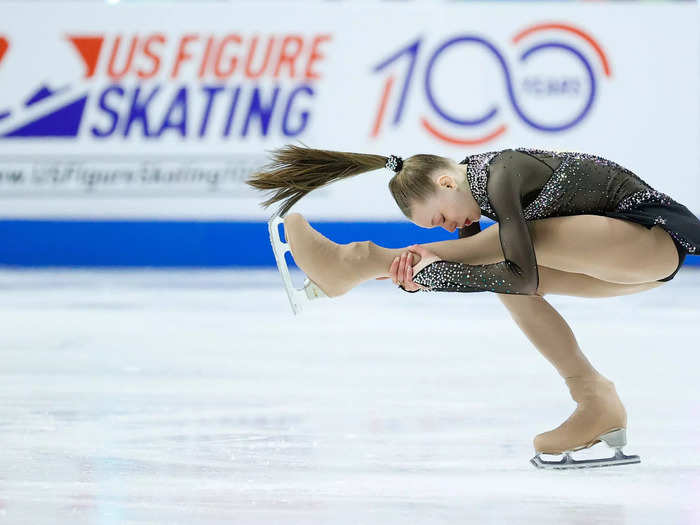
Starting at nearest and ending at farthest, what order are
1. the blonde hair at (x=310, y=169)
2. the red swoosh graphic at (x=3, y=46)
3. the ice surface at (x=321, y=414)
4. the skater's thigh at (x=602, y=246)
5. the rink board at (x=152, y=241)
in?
1. the ice surface at (x=321, y=414)
2. the skater's thigh at (x=602, y=246)
3. the blonde hair at (x=310, y=169)
4. the rink board at (x=152, y=241)
5. the red swoosh graphic at (x=3, y=46)

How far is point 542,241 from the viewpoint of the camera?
1.92m

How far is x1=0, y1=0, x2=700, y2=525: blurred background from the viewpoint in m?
1.79

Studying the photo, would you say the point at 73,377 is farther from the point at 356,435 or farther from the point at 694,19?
the point at 694,19

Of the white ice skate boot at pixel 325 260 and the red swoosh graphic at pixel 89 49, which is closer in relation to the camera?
the white ice skate boot at pixel 325 260

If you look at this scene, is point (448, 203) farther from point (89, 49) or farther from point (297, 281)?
point (89, 49)

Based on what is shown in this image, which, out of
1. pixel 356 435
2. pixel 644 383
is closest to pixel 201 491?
pixel 356 435

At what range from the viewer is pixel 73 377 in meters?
2.84

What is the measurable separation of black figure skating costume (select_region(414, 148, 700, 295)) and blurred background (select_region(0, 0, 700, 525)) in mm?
339

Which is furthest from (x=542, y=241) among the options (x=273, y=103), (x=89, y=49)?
(x=89, y=49)

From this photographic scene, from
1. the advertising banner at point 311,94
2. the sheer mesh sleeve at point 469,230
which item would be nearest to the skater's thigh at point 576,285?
the sheer mesh sleeve at point 469,230

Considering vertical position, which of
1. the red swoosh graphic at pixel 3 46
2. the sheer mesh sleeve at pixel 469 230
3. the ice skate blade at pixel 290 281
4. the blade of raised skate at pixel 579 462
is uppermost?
the sheer mesh sleeve at pixel 469 230

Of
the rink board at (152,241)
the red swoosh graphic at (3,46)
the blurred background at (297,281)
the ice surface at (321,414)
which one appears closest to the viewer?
the ice surface at (321,414)

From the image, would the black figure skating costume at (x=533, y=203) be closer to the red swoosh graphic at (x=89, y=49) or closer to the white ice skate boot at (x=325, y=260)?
the white ice skate boot at (x=325, y=260)

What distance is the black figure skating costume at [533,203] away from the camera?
1.82 metres
